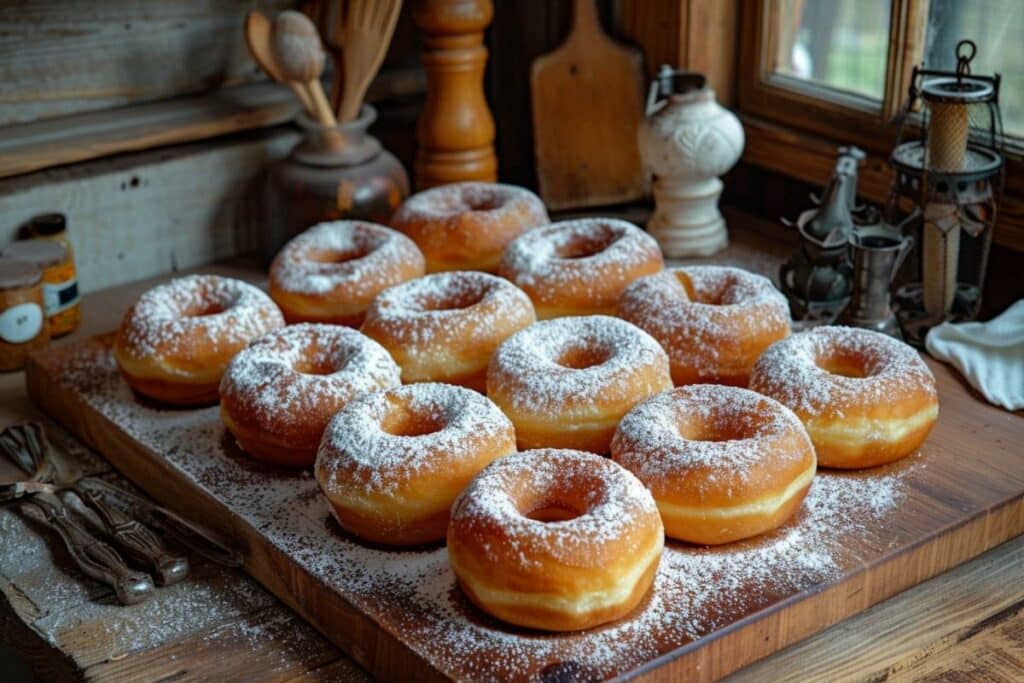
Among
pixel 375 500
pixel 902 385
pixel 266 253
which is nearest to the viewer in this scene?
pixel 375 500

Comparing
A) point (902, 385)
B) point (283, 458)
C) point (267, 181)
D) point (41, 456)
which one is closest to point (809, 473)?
point (902, 385)

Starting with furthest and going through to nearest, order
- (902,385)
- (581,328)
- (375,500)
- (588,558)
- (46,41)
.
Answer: (46,41) → (581,328) → (902,385) → (375,500) → (588,558)


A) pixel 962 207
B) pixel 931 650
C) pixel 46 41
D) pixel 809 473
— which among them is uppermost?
pixel 46 41

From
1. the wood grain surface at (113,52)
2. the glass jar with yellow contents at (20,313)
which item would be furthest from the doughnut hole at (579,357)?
the wood grain surface at (113,52)

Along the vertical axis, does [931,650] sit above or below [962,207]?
below

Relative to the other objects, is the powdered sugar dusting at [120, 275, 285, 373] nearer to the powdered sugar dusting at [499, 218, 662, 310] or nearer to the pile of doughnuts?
the pile of doughnuts

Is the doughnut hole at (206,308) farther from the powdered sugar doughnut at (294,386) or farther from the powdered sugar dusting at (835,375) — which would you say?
the powdered sugar dusting at (835,375)

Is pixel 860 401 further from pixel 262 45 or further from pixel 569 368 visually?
pixel 262 45

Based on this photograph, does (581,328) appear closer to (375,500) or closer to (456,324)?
(456,324)
